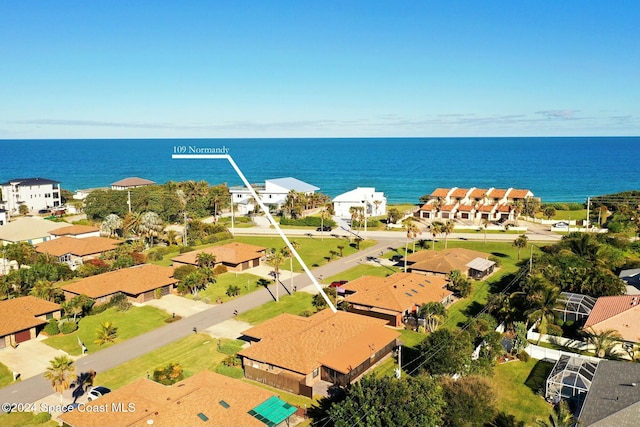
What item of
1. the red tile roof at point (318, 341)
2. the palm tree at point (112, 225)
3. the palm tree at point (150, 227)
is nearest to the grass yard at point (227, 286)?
the red tile roof at point (318, 341)

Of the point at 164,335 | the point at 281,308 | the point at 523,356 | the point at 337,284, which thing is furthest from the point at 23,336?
the point at 523,356

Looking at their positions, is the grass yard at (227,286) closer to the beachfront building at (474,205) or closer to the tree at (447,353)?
the tree at (447,353)

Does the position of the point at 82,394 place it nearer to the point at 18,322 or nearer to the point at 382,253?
the point at 18,322

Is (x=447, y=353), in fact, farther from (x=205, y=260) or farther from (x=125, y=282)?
(x=125, y=282)

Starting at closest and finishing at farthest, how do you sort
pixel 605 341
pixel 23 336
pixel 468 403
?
pixel 468 403
pixel 605 341
pixel 23 336

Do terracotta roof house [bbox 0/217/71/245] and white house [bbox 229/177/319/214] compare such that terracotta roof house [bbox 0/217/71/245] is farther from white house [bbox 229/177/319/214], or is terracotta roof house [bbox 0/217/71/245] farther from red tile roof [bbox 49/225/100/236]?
white house [bbox 229/177/319/214]

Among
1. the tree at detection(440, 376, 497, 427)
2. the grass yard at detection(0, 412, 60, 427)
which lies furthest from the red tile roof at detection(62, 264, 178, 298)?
the tree at detection(440, 376, 497, 427)
